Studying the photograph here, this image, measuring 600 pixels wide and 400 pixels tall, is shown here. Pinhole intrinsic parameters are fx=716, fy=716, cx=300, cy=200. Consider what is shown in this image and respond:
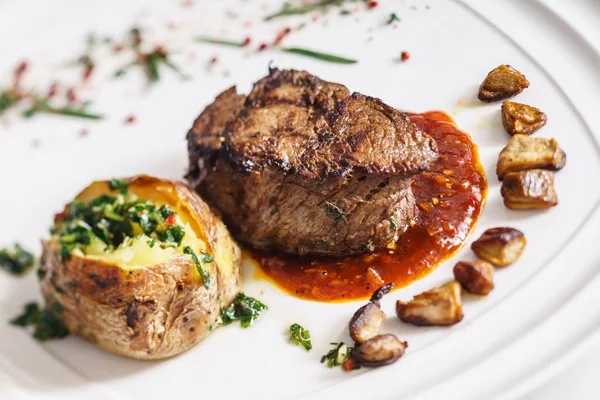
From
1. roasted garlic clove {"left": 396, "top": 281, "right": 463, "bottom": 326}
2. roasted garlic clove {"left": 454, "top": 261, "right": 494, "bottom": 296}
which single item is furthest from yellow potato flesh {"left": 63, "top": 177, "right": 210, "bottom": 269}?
roasted garlic clove {"left": 454, "top": 261, "right": 494, "bottom": 296}

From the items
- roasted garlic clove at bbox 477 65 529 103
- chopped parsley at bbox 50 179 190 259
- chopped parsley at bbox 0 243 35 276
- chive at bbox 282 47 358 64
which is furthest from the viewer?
chive at bbox 282 47 358 64

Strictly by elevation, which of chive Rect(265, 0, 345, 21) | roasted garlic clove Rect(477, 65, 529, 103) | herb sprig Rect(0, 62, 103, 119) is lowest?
herb sprig Rect(0, 62, 103, 119)

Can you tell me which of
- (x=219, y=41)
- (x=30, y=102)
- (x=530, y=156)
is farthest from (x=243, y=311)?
(x=30, y=102)

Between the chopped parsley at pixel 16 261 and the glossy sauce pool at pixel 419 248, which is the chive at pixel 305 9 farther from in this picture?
the chopped parsley at pixel 16 261

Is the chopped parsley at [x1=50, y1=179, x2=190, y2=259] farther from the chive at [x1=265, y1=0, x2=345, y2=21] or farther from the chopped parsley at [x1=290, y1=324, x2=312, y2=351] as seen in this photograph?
the chive at [x1=265, y1=0, x2=345, y2=21]

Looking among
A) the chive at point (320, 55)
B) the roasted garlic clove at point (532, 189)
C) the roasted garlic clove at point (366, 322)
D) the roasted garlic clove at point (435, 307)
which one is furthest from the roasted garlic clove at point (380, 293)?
the chive at point (320, 55)

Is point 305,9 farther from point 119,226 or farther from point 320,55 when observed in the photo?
point 119,226
